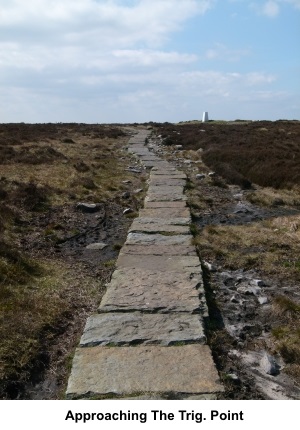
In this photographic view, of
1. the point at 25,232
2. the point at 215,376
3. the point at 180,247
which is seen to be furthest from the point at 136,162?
the point at 215,376

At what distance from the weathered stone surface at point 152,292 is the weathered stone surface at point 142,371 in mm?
728

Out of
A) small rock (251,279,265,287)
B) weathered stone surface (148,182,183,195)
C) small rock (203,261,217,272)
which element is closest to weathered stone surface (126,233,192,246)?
small rock (203,261,217,272)

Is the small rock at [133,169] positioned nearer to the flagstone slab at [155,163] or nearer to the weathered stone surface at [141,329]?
the flagstone slab at [155,163]

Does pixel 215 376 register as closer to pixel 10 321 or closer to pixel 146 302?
pixel 146 302

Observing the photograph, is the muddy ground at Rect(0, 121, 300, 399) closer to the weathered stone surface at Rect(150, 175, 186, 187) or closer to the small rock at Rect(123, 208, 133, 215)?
the small rock at Rect(123, 208, 133, 215)

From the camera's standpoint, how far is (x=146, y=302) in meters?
4.53

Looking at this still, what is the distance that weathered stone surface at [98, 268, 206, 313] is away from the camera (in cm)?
442

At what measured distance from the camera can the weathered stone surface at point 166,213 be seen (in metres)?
8.18

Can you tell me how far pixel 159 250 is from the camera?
20.4 ft

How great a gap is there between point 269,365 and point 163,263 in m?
2.32

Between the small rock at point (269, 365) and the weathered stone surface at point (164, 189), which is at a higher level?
the weathered stone surface at point (164, 189)

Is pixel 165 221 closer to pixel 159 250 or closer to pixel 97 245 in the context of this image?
pixel 97 245

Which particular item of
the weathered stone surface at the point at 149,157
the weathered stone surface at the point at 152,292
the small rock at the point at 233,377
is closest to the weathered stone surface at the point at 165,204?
the weathered stone surface at the point at 152,292

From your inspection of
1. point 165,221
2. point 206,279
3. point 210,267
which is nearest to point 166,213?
point 165,221
